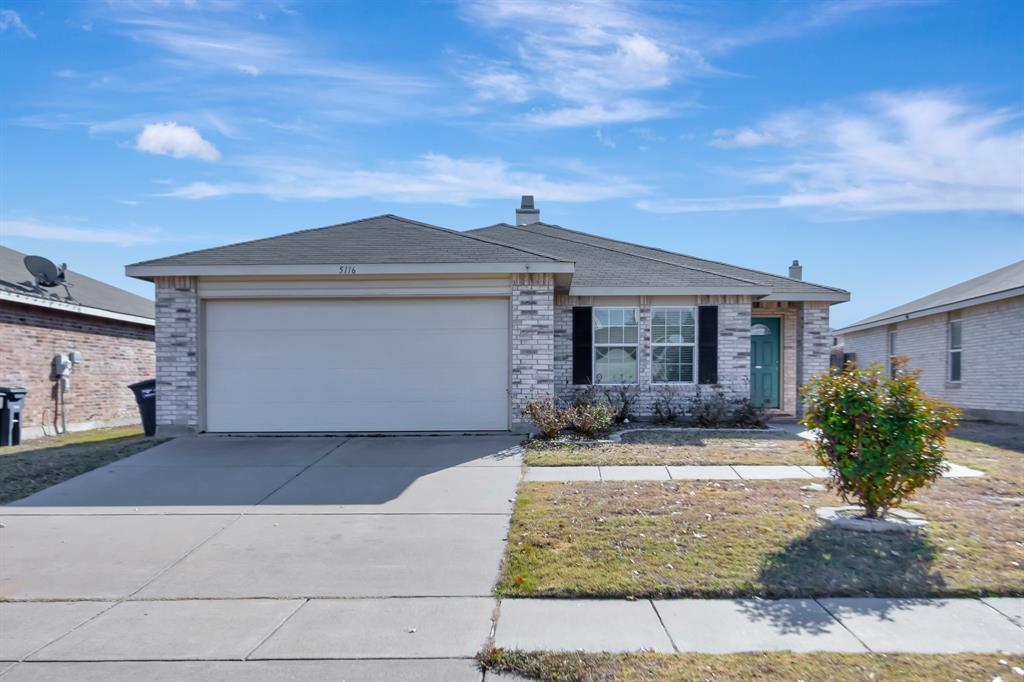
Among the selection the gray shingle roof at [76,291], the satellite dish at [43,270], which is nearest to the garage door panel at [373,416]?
the gray shingle roof at [76,291]

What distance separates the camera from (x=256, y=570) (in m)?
6.01

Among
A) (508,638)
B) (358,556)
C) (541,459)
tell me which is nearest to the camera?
(508,638)

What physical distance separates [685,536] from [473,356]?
21.7ft

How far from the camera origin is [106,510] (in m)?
7.94

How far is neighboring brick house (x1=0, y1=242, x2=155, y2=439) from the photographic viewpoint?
1429cm

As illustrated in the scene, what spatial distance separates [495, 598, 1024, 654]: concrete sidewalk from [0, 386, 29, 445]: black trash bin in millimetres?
11952

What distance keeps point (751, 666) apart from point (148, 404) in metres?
11.7

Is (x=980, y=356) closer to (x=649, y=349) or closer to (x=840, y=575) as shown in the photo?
(x=649, y=349)

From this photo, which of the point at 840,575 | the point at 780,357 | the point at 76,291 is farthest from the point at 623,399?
the point at 76,291

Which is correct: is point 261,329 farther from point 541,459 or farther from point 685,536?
point 685,536

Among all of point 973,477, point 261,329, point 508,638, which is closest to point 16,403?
point 261,329

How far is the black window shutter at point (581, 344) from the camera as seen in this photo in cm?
1459

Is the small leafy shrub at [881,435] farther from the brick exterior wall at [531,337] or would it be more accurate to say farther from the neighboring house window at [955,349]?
the neighboring house window at [955,349]

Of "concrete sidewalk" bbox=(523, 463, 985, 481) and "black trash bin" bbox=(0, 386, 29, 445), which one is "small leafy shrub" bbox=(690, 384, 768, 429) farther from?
"black trash bin" bbox=(0, 386, 29, 445)
